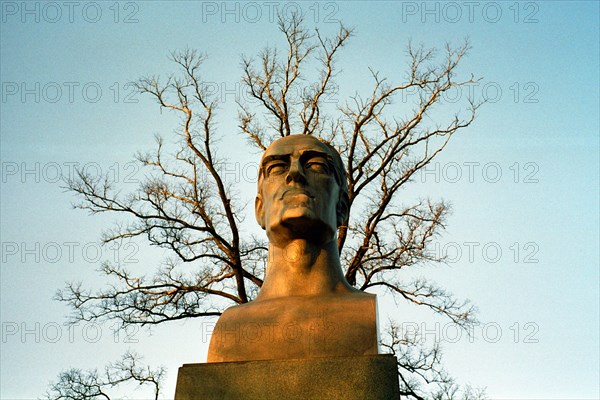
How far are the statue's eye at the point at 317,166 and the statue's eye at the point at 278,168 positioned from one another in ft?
0.55

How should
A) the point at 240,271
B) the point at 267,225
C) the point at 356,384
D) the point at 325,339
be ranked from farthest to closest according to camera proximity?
the point at 240,271
the point at 267,225
the point at 325,339
the point at 356,384

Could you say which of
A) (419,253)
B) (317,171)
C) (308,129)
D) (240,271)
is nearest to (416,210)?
(419,253)

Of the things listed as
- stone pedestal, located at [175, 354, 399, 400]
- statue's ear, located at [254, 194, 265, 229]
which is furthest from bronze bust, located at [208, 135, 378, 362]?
stone pedestal, located at [175, 354, 399, 400]

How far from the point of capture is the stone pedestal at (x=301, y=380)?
458cm

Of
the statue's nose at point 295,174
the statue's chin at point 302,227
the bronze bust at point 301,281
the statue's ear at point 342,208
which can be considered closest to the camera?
the bronze bust at point 301,281

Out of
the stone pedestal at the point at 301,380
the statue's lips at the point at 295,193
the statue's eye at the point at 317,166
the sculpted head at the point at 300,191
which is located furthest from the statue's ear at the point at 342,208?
the stone pedestal at the point at 301,380

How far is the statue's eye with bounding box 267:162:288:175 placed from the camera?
5.79 m

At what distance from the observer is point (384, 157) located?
520 inches

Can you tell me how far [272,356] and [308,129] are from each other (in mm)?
8735

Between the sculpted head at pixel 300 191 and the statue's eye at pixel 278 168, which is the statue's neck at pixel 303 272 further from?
the statue's eye at pixel 278 168

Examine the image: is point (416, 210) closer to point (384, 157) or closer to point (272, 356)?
point (384, 157)

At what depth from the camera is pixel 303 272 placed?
548 cm

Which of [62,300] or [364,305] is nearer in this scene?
[364,305]

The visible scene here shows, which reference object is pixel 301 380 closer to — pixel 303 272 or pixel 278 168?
pixel 303 272
